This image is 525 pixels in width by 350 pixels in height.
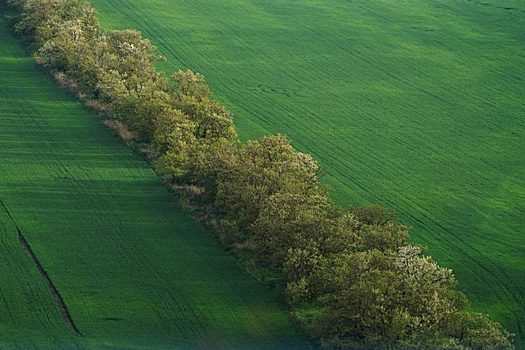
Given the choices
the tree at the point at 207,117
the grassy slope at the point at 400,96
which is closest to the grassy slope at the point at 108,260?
the tree at the point at 207,117

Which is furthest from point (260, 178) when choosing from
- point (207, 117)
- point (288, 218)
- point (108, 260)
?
point (207, 117)

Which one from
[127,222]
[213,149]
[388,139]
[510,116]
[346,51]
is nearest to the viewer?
[127,222]

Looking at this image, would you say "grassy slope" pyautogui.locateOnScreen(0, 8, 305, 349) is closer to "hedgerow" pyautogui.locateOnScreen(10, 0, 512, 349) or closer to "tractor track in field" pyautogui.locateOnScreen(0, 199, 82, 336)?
"tractor track in field" pyautogui.locateOnScreen(0, 199, 82, 336)

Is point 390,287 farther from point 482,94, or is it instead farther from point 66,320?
point 482,94

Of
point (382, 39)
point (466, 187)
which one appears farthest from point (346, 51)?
point (466, 187)

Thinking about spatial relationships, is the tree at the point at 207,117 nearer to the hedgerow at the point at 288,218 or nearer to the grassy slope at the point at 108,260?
the hedgerow at the point at 288,218

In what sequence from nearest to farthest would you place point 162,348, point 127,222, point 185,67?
1. point 162,348
2. point 127,222
3. point 185,67

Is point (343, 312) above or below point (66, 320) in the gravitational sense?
above

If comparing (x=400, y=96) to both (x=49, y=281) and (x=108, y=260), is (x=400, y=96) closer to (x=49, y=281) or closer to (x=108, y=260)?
(x=108, y=260)
